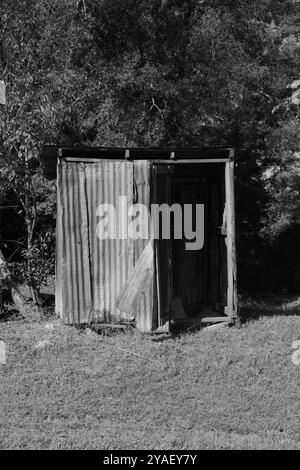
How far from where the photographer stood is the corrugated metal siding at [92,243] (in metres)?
8.20

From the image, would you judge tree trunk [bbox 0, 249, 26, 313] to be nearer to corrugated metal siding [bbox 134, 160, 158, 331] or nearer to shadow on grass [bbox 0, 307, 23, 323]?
shadow on grass [bbox 0, 307, 23, 323]

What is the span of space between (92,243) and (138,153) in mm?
1470

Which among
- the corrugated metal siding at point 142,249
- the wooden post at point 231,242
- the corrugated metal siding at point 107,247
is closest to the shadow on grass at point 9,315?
the corrugated metal siding at point 107,247

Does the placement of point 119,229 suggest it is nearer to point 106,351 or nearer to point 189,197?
point 106,351

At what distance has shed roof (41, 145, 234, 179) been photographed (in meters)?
8.34

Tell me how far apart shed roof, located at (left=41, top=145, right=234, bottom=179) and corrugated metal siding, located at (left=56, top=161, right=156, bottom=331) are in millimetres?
203

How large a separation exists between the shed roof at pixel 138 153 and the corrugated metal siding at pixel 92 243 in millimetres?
203

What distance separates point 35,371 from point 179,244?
4.09m

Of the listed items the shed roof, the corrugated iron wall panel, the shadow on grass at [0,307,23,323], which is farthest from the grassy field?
the shed roof

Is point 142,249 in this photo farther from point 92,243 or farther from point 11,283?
point 11,283

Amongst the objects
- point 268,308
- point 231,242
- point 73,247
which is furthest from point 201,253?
point 73,247

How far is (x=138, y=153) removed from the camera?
859cm

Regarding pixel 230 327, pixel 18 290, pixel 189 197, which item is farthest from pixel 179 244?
pixel 18 290

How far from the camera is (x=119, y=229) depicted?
8.30 metres
